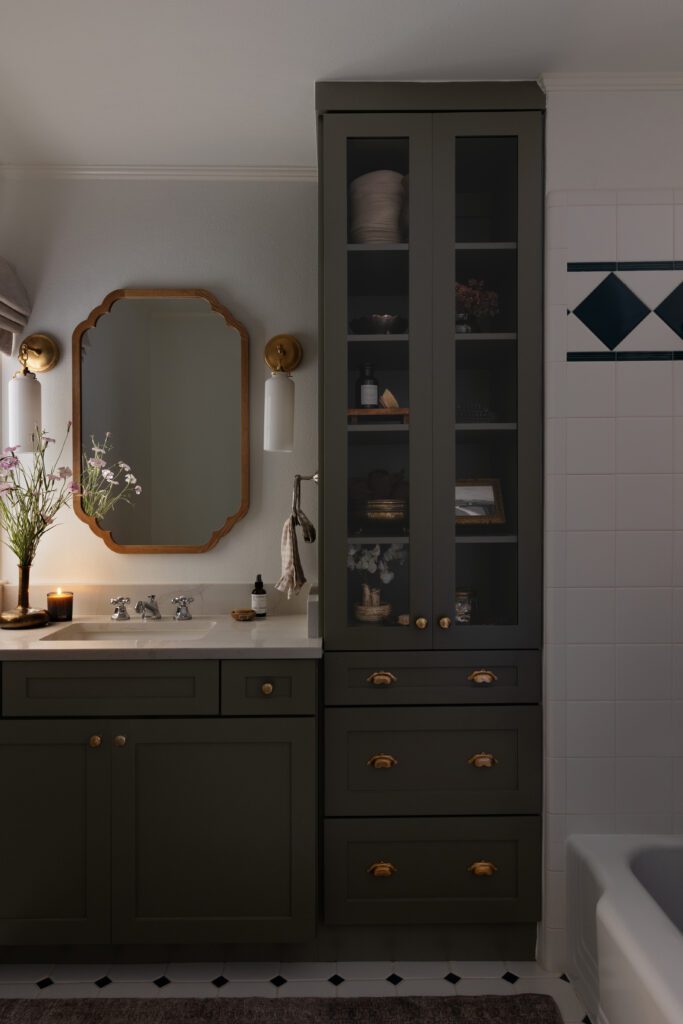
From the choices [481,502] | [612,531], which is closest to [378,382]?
[481,502]

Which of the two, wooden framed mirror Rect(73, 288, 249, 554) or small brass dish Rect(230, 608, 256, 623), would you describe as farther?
wooden framed mirror Rect(73, 288, 249, 554)

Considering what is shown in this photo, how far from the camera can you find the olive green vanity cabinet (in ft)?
7.23

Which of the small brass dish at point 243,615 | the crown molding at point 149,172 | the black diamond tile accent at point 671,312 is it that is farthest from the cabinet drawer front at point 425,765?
the crown molding at point 149,172

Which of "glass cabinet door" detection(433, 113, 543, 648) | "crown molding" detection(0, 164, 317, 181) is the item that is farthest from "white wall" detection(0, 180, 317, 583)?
"glass cabinet door" detection(433, 113, 543, 648)

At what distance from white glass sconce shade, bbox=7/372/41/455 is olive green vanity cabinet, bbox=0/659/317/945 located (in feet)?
2.97

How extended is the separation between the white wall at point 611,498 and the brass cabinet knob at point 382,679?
1.52 ft

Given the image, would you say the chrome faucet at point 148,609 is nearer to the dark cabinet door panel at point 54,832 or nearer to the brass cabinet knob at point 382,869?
the dark cabinet door panel at point 54,832

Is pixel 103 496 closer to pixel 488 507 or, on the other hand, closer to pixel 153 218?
pixel 153 218

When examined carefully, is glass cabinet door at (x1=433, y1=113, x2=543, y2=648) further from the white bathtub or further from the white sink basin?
the white sink basin

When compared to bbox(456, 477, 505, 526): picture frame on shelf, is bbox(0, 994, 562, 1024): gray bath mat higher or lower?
lower

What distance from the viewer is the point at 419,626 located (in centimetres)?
224

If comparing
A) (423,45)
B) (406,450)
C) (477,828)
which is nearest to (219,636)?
(406,450)

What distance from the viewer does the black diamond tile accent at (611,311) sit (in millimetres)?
Answer: 2232

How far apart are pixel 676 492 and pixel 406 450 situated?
802 mm
